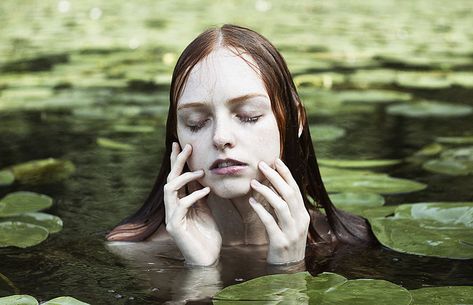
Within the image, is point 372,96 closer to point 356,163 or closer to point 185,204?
point 356,163

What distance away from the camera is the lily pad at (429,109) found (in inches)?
151

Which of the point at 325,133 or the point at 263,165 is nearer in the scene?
the point at 263,165

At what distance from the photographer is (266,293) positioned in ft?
5.37

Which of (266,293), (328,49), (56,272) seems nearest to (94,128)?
(56,272)

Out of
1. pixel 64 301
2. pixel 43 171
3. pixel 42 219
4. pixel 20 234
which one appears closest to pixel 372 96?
pixel 43 171

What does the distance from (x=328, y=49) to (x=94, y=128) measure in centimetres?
309

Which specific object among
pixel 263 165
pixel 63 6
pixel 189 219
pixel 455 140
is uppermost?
pixel 63 6

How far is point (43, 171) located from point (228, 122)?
1216mm

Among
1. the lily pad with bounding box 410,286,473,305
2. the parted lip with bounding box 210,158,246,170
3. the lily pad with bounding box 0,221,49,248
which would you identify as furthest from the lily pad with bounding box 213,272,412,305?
the lily pad with bounding box 0,221,49,248

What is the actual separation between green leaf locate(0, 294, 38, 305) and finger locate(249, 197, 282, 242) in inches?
18.6

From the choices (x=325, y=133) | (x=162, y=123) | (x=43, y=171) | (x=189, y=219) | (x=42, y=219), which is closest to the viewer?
(x=189, y=219)

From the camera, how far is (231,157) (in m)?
1.78

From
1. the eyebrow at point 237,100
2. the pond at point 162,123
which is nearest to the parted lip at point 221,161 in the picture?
the eyebrow at point 237,100

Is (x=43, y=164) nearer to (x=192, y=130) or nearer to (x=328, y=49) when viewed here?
(x=192, y=130)
